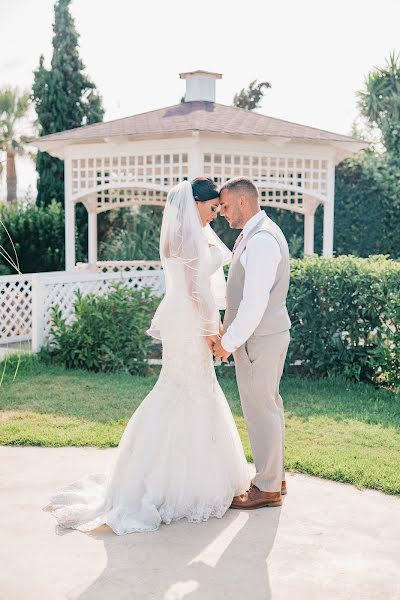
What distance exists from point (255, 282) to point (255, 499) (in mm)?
1363

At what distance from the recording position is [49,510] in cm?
492

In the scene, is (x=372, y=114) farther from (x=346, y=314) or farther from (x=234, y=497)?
(x=234, y=497)

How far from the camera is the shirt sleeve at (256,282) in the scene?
474 centimetres

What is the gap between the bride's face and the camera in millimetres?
5016

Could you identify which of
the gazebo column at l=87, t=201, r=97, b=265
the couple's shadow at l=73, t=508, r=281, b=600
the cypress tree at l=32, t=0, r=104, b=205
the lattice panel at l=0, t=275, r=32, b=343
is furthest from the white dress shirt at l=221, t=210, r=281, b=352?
the cypress tree at l=32, t=0, r=104, b=205

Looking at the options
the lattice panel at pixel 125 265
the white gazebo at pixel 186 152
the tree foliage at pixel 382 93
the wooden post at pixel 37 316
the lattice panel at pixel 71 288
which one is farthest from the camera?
the tree foliage at pixel 382 93

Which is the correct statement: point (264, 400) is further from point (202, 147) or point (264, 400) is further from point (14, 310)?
point (202, 147)

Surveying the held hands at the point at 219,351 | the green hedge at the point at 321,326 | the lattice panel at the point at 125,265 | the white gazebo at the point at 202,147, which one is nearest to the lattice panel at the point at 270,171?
the white gazebo at the point at 202,147

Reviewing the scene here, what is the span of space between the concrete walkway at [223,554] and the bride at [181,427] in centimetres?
16

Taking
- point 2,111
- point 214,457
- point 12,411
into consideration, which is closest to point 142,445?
point 214,457

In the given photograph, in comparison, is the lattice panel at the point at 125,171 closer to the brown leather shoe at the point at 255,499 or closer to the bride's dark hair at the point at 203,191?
the bride's dark hair at the point at 203,191

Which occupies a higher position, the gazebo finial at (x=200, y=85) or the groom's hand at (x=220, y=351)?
the gazebo finial at (x=200, y=85)

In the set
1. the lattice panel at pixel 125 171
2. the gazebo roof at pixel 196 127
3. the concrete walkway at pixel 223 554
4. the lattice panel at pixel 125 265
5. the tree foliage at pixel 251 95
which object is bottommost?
the concrete walkway at pixel 223 554

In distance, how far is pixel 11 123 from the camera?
30172 millimetres
